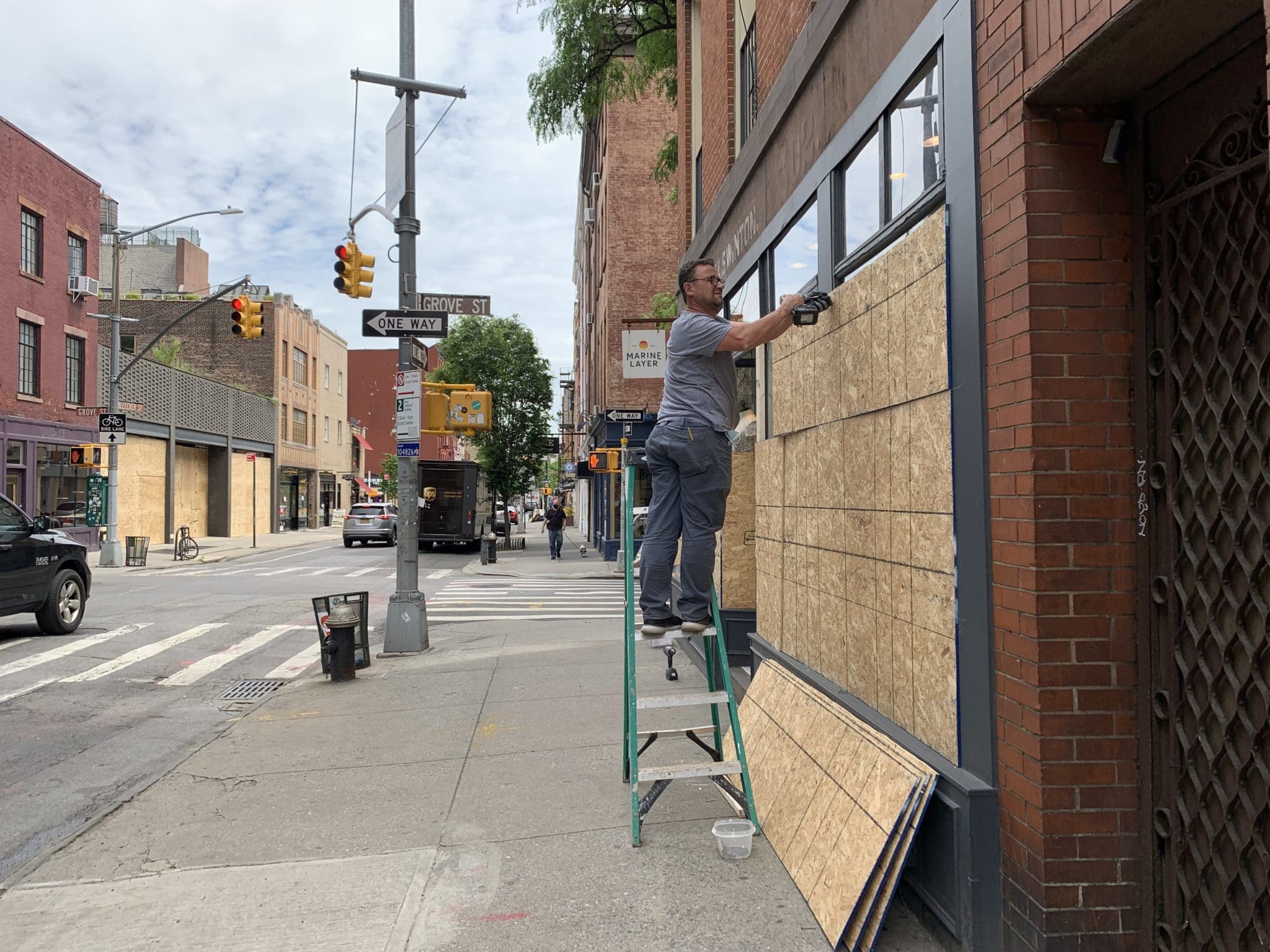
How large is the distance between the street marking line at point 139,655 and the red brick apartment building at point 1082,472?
→ 8.65 metres

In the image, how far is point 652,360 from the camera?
14.3m

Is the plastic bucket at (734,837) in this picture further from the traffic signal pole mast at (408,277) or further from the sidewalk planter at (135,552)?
the sidewalk planter at (135,552)

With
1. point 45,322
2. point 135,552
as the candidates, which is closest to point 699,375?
point 135,552

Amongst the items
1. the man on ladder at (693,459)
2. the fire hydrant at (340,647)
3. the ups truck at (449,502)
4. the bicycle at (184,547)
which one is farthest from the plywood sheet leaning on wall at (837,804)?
the ups truck at (449,502)

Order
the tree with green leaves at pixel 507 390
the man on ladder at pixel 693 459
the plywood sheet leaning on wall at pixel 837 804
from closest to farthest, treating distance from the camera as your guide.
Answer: the plywood sheet leaning on wall at pixel 837 804 → the man on ladder at pixel 693 459 → the tree with green leaves at pixel 507 390

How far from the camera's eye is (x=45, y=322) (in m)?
28.4

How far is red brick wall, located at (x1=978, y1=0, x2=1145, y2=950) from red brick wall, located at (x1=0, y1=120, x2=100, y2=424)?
29554mm

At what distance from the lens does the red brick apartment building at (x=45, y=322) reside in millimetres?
26703

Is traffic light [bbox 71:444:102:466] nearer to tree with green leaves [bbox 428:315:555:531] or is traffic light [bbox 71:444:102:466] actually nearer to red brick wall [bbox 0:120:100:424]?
red brick wall [bbox 0:120:100:424]

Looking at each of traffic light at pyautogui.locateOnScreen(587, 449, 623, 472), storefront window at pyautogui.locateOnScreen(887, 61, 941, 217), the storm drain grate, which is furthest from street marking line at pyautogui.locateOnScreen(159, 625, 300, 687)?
traffic light at pyautogui.locateOnScreen(587, 449, 623, 472)

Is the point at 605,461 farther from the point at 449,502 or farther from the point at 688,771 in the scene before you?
the point at 688,771

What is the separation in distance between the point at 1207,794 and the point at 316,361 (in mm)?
57505

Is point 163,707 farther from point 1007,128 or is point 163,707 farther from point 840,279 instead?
point 1007,128

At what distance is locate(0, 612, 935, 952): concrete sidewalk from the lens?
12.3 ft
